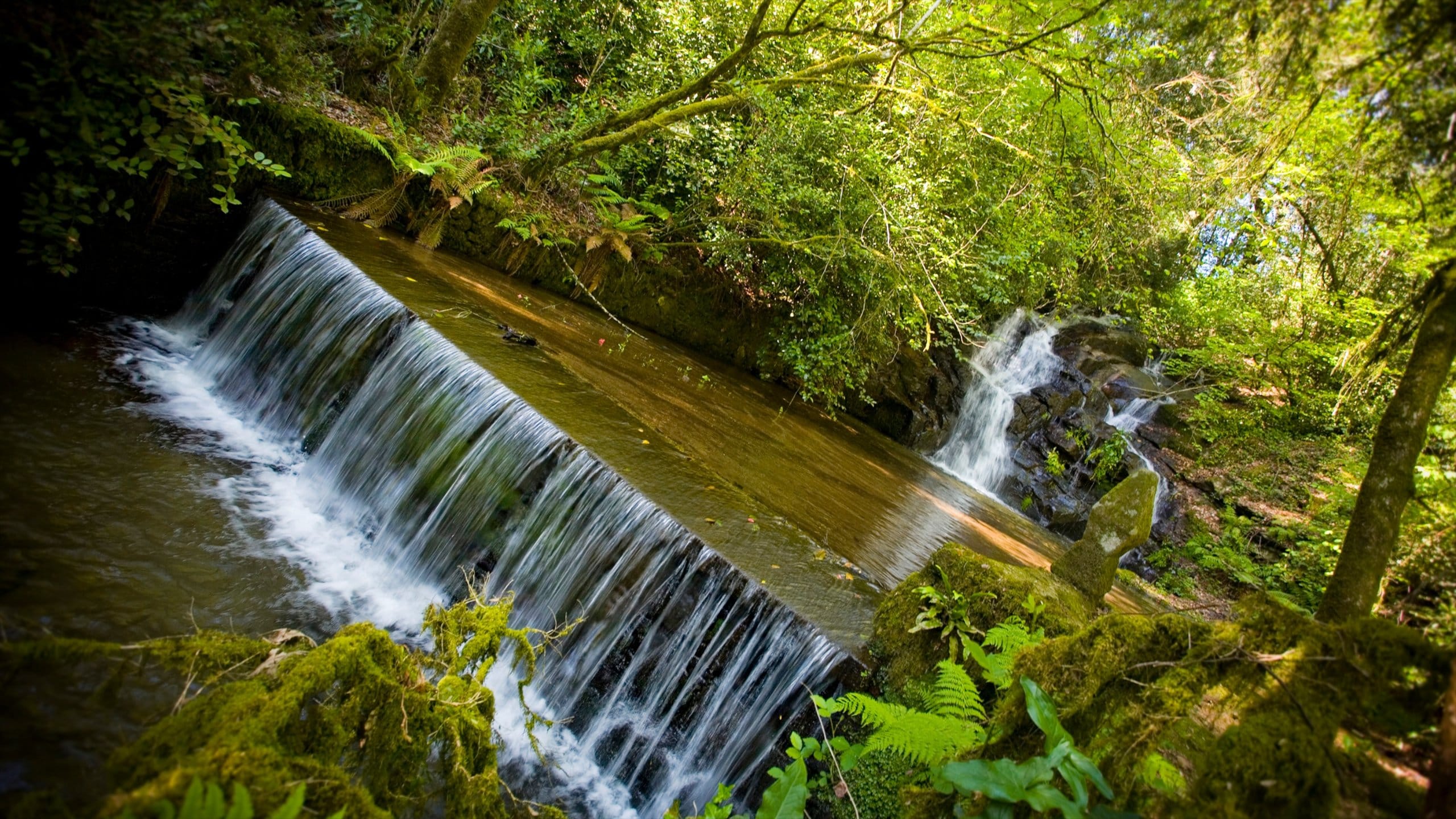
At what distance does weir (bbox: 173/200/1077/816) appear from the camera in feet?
12.7

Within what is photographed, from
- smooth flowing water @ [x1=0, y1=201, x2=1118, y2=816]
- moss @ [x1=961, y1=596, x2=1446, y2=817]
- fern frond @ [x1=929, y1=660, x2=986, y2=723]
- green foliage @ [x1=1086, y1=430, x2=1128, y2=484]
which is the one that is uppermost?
green foliage @ [x1=1086, y1=430, x2=1128, y2=484]

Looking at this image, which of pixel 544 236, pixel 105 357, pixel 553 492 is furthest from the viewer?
pixel 544 236

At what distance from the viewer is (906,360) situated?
13.9m

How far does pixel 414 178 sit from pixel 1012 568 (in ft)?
28.5

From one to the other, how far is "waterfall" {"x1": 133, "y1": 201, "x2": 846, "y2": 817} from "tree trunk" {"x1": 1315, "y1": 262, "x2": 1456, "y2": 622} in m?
2.37

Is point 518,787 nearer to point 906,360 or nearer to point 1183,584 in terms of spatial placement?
point 1183,584

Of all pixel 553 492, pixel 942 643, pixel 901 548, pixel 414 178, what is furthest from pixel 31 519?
pixel 414 178

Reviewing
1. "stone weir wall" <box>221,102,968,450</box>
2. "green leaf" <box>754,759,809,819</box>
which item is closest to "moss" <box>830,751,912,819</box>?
"green leaf" <box>754,759,809,819</box>

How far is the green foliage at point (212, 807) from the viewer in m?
1.25

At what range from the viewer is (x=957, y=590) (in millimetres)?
3799

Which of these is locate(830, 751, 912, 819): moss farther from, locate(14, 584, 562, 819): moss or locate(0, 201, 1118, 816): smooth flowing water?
locate(14, 584, 562, 819): moss

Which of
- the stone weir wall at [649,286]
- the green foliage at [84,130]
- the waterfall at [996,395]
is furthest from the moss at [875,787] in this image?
the waterfall at [996,395]

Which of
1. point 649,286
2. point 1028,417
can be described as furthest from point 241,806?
point 1028,417

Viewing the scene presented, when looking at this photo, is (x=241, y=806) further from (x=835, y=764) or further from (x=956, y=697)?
(x=956, y=697)
